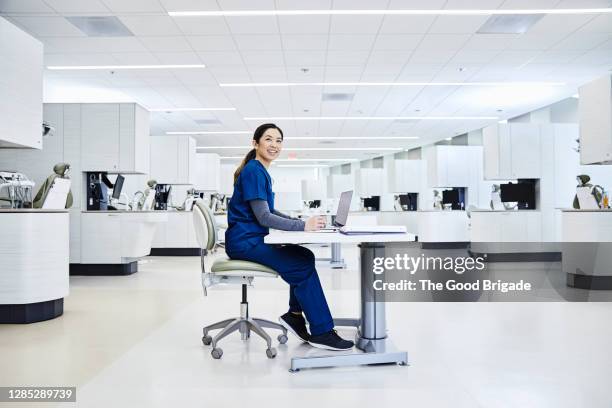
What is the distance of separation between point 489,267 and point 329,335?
5.34 metres

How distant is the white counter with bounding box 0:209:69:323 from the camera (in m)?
3.64

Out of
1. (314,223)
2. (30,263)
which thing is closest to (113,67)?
(30,263)

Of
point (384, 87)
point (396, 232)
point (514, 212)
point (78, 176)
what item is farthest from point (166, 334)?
point (384, 87)

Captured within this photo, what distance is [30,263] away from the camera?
12.1 ft

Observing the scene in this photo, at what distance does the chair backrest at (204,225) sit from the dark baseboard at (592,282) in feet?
14.2

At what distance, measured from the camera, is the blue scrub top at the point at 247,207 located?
2.78 metres

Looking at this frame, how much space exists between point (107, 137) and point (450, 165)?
6.33m

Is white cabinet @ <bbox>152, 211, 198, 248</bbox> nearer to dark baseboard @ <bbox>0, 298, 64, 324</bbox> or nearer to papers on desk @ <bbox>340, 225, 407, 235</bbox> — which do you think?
dark baseboard @ <bbox>0, 298, 64, 324</bbox>

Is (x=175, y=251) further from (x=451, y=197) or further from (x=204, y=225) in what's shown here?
(x=204, y=225)

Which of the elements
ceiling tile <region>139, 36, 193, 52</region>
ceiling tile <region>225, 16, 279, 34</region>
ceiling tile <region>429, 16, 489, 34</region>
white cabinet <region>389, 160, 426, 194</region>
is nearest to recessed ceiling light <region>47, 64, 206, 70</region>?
ceiling tile <region>139, 36, 193, 52</region>

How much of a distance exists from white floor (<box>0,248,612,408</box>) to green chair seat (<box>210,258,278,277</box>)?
51cm

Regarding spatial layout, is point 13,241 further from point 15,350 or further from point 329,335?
point 329,335

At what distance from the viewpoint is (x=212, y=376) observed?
2508 mm

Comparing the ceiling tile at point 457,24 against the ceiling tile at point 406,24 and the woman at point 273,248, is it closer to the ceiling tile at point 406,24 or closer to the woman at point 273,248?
the ceiling tile at point 406,24
